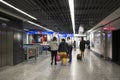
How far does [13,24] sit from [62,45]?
122 inches

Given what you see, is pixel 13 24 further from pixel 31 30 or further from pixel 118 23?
pixel 31 30

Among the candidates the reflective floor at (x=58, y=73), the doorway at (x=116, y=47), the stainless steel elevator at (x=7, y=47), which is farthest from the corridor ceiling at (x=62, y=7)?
the reflective floor at (x=58, y=73)

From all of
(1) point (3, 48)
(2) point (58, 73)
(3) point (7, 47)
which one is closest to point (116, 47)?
(2) point (58, 73)

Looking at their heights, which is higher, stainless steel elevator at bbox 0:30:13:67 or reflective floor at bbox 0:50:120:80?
stainless steel elevator at bbox 0:30:13:67

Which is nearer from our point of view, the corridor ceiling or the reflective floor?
the reflective floor

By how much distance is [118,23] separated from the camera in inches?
500

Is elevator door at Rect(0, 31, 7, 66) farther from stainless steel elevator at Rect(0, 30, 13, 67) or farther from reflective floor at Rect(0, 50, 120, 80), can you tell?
reflective floor at Rect(0, 50, 120, 80)

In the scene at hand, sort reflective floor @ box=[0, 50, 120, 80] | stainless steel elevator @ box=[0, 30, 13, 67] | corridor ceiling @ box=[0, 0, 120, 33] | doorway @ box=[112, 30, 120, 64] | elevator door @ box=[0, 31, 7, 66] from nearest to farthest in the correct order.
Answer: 1. reflective floor @ box=[0, 50, 120, 80]
2. corridor ceiling @ box=[0, 0, 120, 33]
3. elevator door @ box=[0, 31, 7, 66]
4. stainless steel elevator @ box=[0, 30, 13, 67]
5. doorway @ box=[112, 30, 120, 64]

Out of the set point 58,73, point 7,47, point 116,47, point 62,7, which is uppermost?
point 62,7

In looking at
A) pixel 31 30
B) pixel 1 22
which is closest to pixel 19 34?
pixel 1 22

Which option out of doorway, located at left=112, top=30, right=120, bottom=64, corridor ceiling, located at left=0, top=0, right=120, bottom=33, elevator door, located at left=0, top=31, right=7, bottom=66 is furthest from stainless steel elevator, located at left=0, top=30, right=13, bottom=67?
doorway, located at left=112, top=30, right=120, bottom=64

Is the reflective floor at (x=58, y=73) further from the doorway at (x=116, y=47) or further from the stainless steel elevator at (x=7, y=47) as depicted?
the doorway at (x=116, y=47)

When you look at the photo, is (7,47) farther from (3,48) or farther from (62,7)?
(62,7)

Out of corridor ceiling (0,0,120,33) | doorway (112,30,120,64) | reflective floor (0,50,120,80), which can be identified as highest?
corridor ceiling (0,0,120,33)
